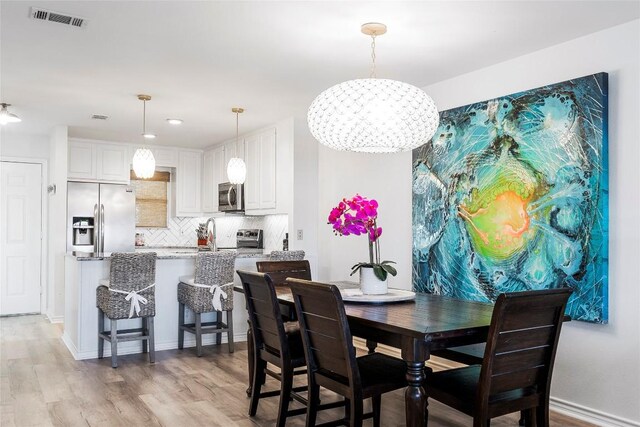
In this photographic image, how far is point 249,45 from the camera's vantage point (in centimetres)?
343

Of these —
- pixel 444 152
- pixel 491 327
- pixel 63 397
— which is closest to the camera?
pixel 491 327

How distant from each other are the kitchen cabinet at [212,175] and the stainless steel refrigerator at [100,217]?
39.8 inches

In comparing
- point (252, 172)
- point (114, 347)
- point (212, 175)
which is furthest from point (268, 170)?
point (114, 347)

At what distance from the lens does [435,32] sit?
10.5ft

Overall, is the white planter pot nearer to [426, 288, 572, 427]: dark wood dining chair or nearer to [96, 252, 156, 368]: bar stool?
[426, 288, 572, 427]: dark wood dining chair

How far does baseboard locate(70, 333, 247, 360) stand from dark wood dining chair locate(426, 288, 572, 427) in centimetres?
311

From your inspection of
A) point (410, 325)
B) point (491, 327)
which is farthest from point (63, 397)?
point (491, 327)

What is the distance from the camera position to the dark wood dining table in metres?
2.20

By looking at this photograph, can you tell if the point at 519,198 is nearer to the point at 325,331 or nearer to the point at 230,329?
the point at 325,331

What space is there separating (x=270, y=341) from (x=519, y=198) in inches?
73.9

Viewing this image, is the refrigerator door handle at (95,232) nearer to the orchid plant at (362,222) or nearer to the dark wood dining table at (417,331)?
the orchid plant at (362,222)

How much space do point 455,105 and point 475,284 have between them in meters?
1.40

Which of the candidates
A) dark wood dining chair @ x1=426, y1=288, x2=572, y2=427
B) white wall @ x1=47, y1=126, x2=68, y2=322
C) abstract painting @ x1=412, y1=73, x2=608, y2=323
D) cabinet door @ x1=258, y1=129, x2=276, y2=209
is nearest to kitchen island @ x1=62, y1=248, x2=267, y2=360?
cabinet door @ x1=258, y1=129, x2=276, y2=209

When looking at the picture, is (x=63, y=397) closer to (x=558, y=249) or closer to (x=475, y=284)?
(x=475, y=284)
